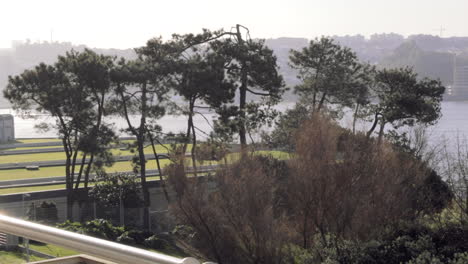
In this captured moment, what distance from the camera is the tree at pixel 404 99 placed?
2031 centimetres

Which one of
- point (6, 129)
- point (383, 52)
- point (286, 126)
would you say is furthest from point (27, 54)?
point (286, 126)

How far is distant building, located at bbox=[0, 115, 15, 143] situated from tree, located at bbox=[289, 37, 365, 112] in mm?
20823

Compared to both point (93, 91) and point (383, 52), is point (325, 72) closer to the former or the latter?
point (93, 91)

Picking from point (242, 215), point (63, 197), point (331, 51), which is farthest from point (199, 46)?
point (242, 215)

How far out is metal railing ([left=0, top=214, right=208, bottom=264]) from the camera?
1337 mm

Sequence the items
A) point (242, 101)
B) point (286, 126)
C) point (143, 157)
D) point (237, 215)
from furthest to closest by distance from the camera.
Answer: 1. point (242, 101)
2. point (286, 126)
3. point (143, 157)
4. point (237, 215)

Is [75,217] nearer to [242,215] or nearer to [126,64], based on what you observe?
[126,64]

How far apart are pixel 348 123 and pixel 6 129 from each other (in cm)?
2569

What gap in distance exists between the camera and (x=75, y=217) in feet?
58.3

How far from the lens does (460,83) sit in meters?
44.7

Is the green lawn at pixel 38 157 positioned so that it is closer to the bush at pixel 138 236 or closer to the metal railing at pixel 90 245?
the bush at pixel 138 236

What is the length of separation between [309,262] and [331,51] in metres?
12.6

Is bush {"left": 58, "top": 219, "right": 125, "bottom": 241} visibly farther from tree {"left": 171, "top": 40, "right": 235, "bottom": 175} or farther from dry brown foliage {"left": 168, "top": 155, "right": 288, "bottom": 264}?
tree {"left": 171, "top": 40, "right": 235, "bottom": 175}

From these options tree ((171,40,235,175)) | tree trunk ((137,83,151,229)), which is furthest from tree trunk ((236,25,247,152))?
tree trunk ((137,83,151,229))
